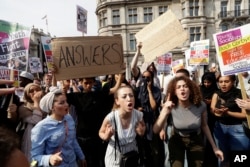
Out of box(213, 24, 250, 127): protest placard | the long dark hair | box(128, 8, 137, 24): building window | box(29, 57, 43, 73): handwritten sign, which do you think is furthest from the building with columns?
the long dark hair

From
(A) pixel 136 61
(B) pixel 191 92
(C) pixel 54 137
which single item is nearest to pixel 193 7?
(A) pixel 136 61

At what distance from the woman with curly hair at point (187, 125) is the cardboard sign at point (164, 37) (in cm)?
118

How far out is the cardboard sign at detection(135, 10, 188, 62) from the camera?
4297 millimetres

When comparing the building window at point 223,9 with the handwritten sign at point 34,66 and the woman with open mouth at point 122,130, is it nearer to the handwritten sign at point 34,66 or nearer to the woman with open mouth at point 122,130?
the handwritten sign at point 34,66

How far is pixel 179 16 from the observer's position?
3772cm

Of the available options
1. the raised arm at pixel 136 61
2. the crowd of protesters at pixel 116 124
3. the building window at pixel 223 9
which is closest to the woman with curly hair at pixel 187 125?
the crowd of protesters at pixel 116 124

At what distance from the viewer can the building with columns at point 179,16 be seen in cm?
3575

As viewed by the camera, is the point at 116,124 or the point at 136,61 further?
the point at 136,61

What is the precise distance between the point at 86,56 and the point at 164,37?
4.26ft

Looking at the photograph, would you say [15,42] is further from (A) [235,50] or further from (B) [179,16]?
(B) [179,16]

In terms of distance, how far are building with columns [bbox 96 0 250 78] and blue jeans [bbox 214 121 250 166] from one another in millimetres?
30731

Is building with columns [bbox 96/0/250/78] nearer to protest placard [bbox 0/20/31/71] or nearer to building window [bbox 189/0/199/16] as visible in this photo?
building window [bbox 189/0/199/16]

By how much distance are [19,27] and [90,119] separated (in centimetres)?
202

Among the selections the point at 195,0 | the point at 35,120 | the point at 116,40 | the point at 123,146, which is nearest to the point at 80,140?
the point at 35,120
